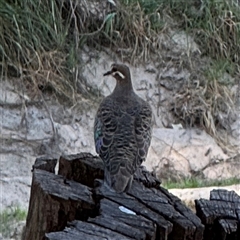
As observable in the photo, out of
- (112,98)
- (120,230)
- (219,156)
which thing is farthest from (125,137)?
(219,156)

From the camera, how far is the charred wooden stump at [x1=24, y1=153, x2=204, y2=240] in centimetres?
323

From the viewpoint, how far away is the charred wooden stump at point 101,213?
10.6 feet

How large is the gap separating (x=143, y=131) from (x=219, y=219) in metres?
1.28

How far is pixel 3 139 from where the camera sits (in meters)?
8.32

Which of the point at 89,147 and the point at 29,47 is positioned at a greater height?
the point at 29,47

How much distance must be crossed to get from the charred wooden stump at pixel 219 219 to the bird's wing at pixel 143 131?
2.71ft

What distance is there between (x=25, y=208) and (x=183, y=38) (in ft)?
10.9

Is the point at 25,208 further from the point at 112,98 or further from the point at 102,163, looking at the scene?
the point at 102,163

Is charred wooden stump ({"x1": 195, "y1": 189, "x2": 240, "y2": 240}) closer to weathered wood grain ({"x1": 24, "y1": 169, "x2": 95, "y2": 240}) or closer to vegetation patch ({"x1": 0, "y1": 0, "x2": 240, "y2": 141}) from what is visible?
weathered wood grain ({"x1": 24, "y1": 169, "x2": 95, "y2": 240})

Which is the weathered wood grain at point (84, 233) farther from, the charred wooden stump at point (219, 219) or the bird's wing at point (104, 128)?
the bird's wing at point (104, 128)

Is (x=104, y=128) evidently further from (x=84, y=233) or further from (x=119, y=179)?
(x=84, y=233)

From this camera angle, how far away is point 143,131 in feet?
15.9

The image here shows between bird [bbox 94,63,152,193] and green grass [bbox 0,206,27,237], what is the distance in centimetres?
168

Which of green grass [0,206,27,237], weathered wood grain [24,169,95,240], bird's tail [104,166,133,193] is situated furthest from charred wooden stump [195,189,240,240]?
green grass [0,206,27,237]
